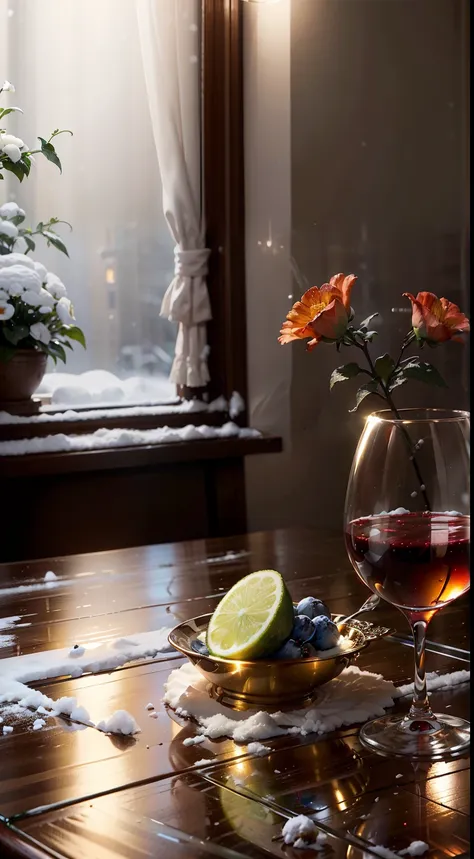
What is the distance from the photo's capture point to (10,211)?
9.16ft

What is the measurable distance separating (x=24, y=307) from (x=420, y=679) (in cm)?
214

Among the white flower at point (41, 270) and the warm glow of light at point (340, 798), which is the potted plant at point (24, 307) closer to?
the white flower at point (41, 270)

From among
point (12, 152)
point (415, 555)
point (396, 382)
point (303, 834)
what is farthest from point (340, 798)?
point (12, 152)

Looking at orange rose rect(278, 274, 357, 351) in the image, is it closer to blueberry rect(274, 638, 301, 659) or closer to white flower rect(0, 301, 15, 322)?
blueberry rect(274, 638, 301, 659)

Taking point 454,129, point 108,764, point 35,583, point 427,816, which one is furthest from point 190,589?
point 454,129

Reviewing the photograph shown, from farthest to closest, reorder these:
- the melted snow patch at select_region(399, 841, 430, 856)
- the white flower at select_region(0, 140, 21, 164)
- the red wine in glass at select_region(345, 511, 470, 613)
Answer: the white flower at select_region(0, 140, 21, 164) → the red wine in glass at select_region(345, 511, 470, 613) → the melted snow patch at select_region(399, 841, 430, 856)

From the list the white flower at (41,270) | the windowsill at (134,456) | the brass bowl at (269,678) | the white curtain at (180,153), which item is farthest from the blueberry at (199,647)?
the white curtain at (180,153)

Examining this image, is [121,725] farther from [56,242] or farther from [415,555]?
[56,242]

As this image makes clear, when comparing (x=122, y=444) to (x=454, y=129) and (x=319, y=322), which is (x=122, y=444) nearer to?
(x=454, y=129)

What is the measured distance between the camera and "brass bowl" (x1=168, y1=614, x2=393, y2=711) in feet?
2.52

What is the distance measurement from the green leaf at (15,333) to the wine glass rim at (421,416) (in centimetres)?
199

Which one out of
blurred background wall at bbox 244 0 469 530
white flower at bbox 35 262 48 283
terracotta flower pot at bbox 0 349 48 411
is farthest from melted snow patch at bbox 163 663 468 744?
blurred background wall at bbox 244 0 469 530

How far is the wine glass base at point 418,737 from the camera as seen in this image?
70cm

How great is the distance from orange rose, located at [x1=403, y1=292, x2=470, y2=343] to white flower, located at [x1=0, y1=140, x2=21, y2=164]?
191 cm
